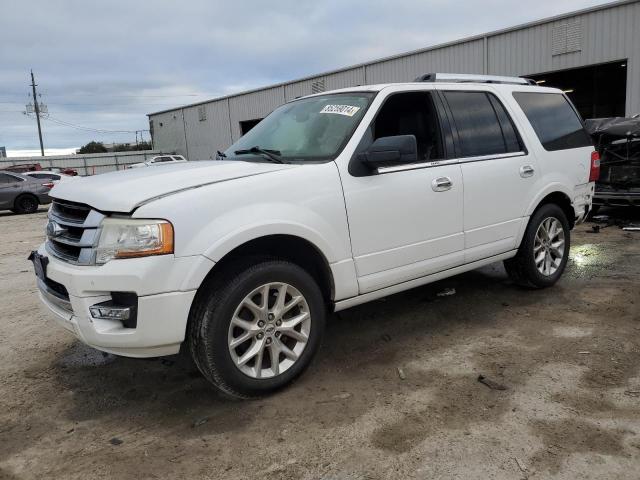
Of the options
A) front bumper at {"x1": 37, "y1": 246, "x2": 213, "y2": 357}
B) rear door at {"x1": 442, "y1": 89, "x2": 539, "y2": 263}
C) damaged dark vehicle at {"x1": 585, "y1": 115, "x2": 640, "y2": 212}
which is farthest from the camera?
damaged dark vehicle at {"x1": 585, "y1": 115, "x2": 640, "y2": 212}

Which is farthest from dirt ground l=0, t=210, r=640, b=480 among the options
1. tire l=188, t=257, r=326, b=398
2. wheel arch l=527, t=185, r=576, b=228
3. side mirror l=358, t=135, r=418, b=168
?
side mirror l=358, t=135, r=418, b=168

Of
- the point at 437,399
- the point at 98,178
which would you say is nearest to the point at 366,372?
the point at 437,399

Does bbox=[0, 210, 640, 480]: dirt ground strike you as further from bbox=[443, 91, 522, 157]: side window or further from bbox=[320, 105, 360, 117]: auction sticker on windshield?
bbox=[320, 105, 360, 117]: auction sticker on windshield

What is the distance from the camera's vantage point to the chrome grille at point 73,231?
2762 millimetres

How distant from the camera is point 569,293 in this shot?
4918mm

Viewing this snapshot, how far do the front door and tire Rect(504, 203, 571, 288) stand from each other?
104 cm

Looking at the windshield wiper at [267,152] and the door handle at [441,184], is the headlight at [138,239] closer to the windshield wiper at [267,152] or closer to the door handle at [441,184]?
the windshield wiper at [267,152]

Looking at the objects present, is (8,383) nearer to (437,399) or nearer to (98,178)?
(98,178)

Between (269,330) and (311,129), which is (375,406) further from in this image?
(311,129)

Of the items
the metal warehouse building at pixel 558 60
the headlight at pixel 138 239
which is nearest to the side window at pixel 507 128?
the headlight at pixel 138 239

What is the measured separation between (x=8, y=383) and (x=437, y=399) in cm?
290

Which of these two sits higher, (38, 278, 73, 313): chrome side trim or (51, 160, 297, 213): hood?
(51, 160, 297, 213): hood

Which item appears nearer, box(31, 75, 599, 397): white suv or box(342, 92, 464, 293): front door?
box(31, 75, 599, 397): white suv

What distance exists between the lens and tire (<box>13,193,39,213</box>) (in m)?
17.2
